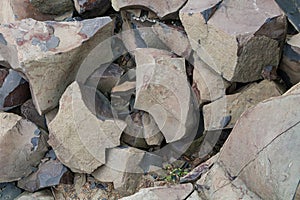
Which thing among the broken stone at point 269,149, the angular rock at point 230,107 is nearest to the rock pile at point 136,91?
the angular rock at point 230,107

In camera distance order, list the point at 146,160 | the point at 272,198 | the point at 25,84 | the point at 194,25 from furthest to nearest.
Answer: the point at 25,84 < the point at 146,160 < the point at 194,25 < the point at 272,198

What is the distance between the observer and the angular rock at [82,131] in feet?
8.59

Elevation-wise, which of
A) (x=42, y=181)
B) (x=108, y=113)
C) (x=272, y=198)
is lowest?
(x=42, y=181)

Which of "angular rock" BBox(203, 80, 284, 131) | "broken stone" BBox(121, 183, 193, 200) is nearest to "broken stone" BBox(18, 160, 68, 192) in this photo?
"broken stone" BBox(121, 183, 193, 200)

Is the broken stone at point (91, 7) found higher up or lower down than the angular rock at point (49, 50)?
higher up

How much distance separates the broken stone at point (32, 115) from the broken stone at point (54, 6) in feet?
2.15

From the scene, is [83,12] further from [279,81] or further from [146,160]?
[279,81]

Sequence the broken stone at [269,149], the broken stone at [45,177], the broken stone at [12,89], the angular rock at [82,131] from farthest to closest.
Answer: the broken stone at [12,89] < the broken stone at [45,177] < the angular rock at [82,131] < the broken stone at [269,149]

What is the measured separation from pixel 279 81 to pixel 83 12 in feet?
4.23

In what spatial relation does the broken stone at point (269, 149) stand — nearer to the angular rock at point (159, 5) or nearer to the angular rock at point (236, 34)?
the angular rock at point (236, 34)

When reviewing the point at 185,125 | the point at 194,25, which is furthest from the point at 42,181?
the point at 194,25

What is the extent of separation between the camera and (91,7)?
2.98 metres

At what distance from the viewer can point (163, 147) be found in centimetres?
274

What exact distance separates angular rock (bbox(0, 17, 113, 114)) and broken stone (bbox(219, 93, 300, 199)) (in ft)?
3.59
